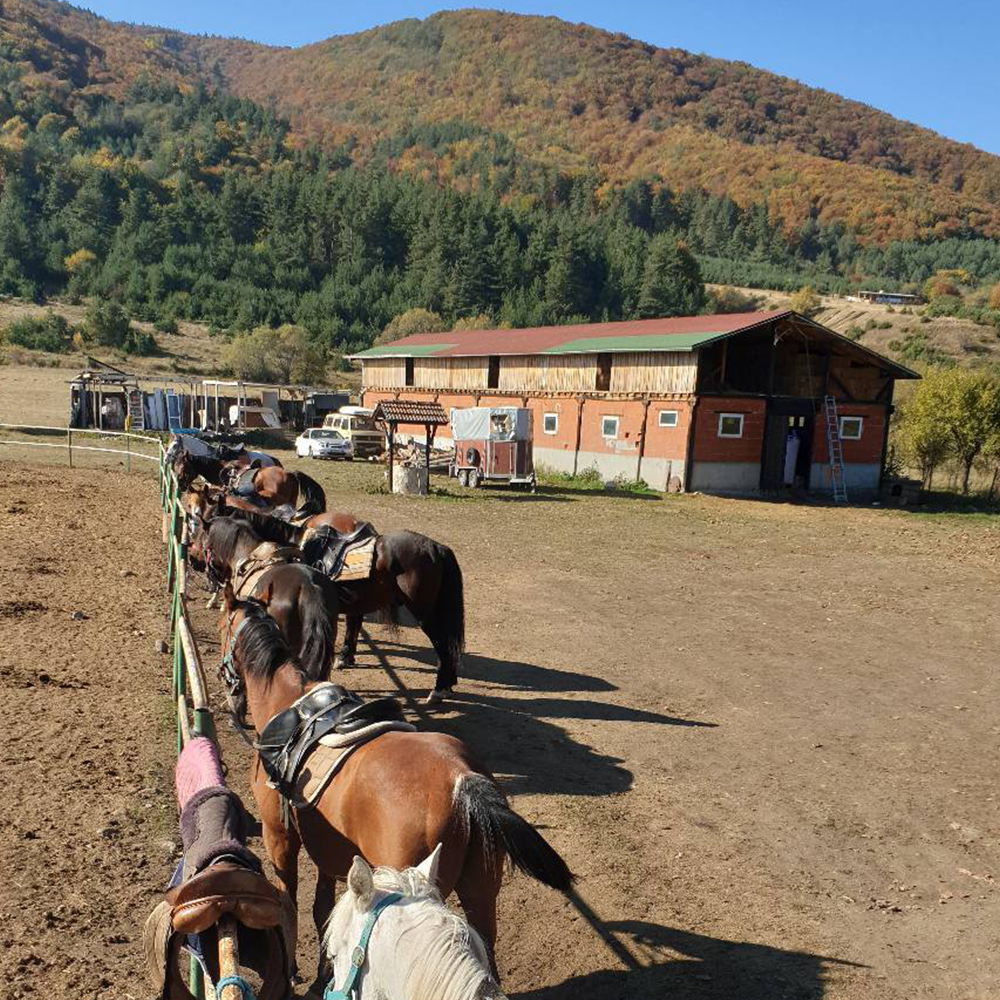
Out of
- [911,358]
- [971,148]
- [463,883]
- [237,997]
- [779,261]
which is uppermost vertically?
[971,148]

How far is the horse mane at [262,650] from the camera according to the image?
4609mm

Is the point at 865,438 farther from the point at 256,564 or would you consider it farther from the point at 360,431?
the point at 256,564

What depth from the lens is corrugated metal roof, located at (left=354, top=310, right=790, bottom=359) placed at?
27.2 meters

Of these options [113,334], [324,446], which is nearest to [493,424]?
[324,446]

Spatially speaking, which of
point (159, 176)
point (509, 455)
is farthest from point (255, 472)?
point (159, 176)

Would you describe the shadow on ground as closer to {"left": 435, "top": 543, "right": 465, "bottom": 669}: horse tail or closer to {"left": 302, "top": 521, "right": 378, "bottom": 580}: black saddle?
{"left": 435, "top": 543, "right": 465, "bottom": 669}: horse tail

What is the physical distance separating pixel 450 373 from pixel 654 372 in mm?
12208

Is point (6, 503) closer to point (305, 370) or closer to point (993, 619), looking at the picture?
point (993, 619)

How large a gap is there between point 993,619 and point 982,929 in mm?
8919

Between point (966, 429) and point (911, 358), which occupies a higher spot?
point (911, 358)

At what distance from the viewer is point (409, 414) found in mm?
24953

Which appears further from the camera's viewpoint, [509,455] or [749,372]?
[749,372]

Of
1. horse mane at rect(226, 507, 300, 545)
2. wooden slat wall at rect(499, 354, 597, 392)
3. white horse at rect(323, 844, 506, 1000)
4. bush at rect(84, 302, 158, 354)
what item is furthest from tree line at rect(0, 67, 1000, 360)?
white horse at rect(323, 844, 506, 1000)

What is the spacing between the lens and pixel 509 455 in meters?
26.0
